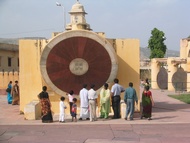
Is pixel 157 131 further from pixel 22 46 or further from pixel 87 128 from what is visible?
pixel 22 46

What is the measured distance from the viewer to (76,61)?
15.9m

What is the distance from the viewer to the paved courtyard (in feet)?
34.2

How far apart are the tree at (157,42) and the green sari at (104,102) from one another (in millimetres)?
35743

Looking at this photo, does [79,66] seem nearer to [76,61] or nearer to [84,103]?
[76,61]

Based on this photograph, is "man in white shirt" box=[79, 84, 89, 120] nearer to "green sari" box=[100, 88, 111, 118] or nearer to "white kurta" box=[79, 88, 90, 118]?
"white kurta" box=[79, 88, 90, 118]

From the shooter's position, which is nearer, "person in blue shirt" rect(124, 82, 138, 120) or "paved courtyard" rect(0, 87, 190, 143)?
"paved courtyard" rect(0, 87, 190, 143)

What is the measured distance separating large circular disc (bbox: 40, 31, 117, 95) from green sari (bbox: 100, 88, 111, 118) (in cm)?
129

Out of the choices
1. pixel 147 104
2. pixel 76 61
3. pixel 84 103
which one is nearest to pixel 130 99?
pixel 147 104

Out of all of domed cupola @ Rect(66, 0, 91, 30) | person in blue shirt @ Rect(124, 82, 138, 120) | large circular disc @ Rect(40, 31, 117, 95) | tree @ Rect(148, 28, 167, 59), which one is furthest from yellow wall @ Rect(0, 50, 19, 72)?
person in blue shirt @ Rect(124, 82, 138, 120)

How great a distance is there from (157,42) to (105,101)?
36364 millimetres

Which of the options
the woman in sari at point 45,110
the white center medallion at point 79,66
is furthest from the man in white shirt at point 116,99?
the woman in sari at point 45,110

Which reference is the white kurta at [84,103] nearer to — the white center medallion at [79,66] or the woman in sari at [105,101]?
the woman in sari at [105,101]

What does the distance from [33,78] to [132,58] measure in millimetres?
4476

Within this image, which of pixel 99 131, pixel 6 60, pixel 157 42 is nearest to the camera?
pixel 99 131
